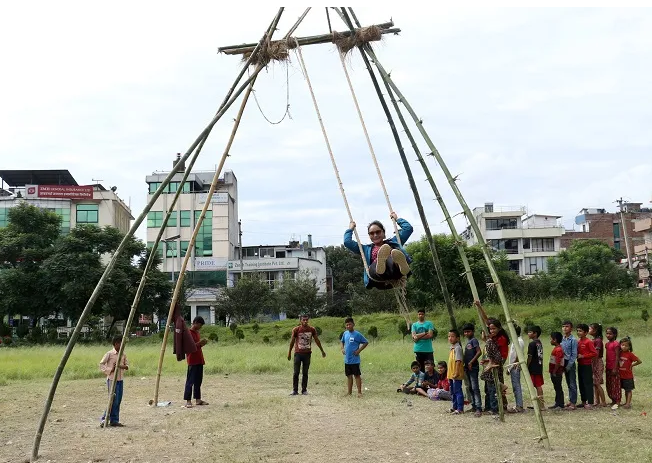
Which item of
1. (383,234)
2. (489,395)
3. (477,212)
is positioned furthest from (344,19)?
(477,212)

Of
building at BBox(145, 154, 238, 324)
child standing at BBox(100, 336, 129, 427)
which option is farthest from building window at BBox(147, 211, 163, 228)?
child standing at BBox(100, 336, 129, 427)

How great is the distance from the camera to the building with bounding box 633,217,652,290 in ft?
196

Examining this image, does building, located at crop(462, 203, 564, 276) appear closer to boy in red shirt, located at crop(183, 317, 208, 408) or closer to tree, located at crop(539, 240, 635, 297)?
tree, located at crop(539, 240, 635, 297)

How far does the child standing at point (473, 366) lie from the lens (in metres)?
10.8

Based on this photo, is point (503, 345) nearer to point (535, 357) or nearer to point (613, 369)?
point (535, 357)

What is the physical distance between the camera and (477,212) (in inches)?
2758

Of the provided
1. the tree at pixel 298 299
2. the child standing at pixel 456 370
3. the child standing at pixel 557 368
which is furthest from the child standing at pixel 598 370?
the tree at pixel 298 299

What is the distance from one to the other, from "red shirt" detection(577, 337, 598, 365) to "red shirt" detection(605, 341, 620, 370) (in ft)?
0.81

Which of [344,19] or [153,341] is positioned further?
[153,341]

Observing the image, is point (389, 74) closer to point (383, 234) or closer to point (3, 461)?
point (383, 234)

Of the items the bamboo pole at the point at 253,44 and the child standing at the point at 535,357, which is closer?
the bamboo pole at the point at 253,44

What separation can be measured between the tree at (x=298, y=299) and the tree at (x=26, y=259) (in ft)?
54.5

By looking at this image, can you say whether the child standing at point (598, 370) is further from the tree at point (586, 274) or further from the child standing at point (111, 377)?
the tree at point (586, 274)

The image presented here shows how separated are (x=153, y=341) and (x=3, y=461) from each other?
90.8 ft
